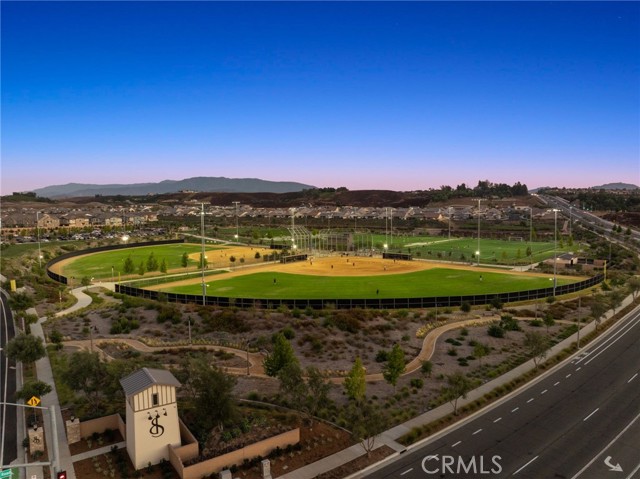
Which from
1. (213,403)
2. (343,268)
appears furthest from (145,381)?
(343,268)

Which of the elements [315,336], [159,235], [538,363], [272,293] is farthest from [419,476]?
[159,235]

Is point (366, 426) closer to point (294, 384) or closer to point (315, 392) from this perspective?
point (315, 392)

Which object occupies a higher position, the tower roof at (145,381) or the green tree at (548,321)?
the tower roof at (145,381)

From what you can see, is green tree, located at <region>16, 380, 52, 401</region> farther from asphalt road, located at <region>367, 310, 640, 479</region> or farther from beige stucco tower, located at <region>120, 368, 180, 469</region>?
asphalt road, located at <region>367, 310, 640, 479</region>

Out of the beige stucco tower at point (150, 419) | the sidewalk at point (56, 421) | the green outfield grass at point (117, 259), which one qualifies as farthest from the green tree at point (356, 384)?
the green outfield grass at point (117, 259)

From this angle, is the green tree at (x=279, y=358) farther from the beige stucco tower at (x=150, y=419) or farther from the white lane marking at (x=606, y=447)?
the white lane marking at (x=606, y=447)

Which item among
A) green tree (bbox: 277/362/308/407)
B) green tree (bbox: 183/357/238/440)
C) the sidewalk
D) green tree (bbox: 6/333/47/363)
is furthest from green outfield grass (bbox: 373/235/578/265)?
green tree (bbox: 6/333/47/363)
